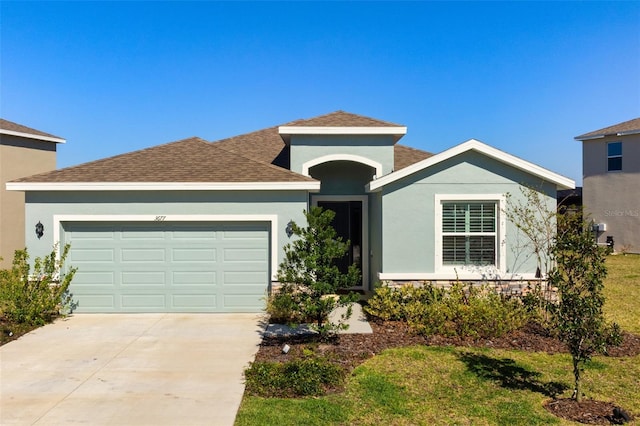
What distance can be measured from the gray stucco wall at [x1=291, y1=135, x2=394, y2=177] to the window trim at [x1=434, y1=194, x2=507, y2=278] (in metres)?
2.39

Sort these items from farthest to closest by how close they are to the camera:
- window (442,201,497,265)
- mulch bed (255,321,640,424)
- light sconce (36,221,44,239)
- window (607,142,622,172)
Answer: window (607,142,622,172) < light sconce (36,221,44,239) < window (442,201,497,265) < mulch bed (255,321,640,424)

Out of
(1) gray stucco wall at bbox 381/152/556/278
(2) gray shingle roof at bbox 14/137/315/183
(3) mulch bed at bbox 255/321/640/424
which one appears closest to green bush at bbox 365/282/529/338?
(3) mulch bed at bbox 255/321/640/424

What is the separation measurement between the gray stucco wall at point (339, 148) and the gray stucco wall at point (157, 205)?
1.93 m

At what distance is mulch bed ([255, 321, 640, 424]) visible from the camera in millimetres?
8055

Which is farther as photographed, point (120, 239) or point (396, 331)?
point (120, 239)

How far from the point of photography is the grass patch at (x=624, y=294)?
34.8ft

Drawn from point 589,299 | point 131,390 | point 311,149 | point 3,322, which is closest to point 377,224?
point 311,149

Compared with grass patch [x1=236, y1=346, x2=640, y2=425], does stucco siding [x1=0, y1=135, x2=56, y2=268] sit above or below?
above

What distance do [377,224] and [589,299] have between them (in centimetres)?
620

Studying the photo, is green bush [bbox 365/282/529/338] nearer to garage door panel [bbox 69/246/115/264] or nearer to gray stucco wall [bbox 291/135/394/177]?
gray stucco wall [bbox 291/135/394/177]

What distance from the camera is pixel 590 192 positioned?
25969 millimetres

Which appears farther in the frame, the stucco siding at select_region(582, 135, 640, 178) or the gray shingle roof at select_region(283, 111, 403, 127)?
the stucco siding at select_region(582, 135, 640, 178)

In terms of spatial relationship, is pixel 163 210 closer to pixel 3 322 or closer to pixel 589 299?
pixel 3 322

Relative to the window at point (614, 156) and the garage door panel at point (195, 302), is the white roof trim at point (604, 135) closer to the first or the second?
the window at point (614, 156)
